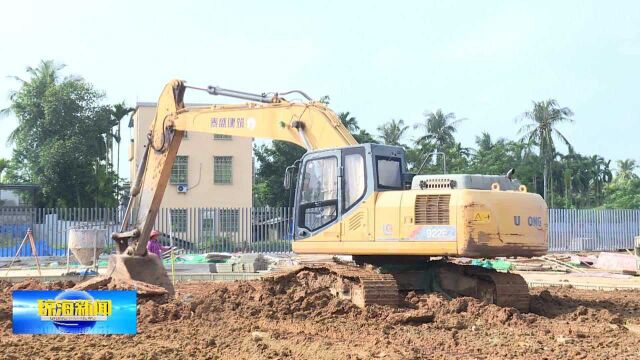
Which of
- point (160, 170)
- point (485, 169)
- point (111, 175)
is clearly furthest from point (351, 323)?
point (485, 169)

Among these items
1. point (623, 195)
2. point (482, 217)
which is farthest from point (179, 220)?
point (623, 195)

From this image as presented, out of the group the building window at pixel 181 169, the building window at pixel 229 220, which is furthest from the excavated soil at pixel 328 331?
the building window at pixel 181 169

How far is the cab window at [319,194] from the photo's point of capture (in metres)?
10.6

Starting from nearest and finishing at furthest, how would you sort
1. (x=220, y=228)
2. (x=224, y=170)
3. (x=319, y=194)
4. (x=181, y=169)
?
(x=319, y=194)
(x=220, y=228)
(x=181, y=169)
(x=224, y=170)

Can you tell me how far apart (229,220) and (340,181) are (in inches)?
692

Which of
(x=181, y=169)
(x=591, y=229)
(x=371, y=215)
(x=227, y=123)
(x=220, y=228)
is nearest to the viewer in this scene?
(x=371, y=215)

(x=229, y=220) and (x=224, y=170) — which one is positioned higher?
(x=224, y=170)

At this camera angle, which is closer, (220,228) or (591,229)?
(220,228)

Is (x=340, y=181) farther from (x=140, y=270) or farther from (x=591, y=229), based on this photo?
(x=591, y=229)

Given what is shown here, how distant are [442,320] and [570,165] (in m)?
60.2

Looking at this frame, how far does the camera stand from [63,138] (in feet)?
137

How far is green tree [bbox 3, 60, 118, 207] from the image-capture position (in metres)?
41.0

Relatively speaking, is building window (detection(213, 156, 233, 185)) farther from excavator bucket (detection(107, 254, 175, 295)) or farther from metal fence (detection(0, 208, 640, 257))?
excavator bucket (detection(107, 254, 175, 295))

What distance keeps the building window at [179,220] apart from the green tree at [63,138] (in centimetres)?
1654
